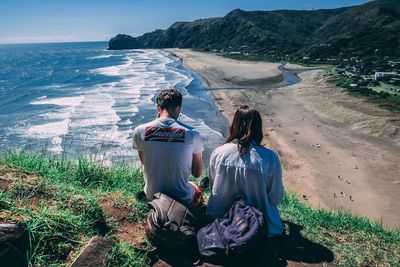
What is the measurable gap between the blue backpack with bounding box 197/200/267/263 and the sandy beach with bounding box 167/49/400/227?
24.3 ft

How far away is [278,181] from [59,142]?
47.5ft

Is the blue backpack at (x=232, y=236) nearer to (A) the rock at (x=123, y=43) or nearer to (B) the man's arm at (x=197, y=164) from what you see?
(B) the man's arm at (x=197, y=164)

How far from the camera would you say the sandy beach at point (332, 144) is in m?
11.2

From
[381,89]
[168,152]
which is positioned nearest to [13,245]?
[168,152]

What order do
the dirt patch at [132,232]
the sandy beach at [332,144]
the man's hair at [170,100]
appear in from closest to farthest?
the dirt patch at [132,232] < the man's hair at [170,100] < the sandy beach at [332,144]

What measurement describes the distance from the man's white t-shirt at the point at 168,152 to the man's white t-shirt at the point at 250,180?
11.9 inches

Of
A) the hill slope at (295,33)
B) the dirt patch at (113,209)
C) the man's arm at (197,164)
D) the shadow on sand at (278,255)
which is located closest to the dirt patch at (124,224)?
the dirt patch at (113,209)

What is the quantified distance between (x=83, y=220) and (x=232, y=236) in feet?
4.79

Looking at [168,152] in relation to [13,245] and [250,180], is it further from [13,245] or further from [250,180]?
[13,245]

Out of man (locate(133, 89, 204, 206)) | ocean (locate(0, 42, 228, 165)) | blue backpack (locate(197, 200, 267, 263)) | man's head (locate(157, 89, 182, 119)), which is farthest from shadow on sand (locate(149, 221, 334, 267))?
ocean (locate(0, 42, 228, 165))

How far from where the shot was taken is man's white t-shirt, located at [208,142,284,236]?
12.3 feet

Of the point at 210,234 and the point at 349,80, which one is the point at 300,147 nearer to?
the point at 210,234

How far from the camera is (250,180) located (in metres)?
3.78

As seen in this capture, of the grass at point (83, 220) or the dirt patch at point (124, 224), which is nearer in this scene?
the grass at point (83, 220)
